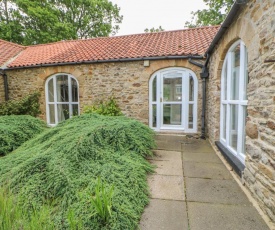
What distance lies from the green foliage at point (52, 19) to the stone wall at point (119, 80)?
9.18 metres

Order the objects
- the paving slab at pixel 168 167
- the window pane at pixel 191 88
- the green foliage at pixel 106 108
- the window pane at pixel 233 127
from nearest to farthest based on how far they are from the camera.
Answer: the paving slab at pixel 168 167
the window pane at pixel 233 127
the window pane at pixel 191 88
the green foliage at pixel 106 108

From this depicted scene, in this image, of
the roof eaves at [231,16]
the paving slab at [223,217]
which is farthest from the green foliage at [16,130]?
the roof eaves at [231,16]

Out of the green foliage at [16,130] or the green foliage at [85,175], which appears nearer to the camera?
the green foliage at [85,175]

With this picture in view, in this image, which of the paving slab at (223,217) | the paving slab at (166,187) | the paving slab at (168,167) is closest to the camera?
the paving slab at (223,217)

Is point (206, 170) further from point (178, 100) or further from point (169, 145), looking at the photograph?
point (178, 100)

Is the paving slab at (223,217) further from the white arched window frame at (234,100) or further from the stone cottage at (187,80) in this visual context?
the white arched window frame at (234,100)

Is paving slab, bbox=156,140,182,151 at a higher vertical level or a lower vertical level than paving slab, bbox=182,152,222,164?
higher

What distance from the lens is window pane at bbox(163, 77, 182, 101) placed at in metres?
6.37

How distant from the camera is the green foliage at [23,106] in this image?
7.32 meters

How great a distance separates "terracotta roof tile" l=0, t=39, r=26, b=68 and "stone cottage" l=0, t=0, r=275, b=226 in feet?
0.16

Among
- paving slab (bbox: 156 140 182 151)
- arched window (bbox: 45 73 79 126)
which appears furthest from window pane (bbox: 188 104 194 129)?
arched window (bbox: 45 73 79 126)

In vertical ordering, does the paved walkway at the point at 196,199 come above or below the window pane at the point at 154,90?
below

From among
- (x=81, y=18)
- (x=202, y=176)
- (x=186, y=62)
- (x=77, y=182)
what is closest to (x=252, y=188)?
(x=202, y=176)

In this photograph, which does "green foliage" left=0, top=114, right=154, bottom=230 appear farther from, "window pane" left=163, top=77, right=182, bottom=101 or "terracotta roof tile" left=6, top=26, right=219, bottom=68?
"terracotta roof tile" left=6, top=26, right=219, bottom=68
